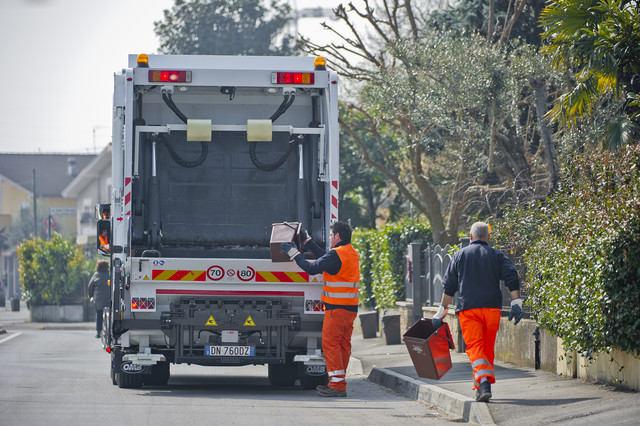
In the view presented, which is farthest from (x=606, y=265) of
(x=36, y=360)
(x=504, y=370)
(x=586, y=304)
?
(x=36, y=360)

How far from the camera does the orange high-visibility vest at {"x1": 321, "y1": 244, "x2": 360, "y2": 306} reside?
10141mm

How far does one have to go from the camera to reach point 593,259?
9.05 metres

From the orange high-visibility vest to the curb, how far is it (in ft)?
3.66

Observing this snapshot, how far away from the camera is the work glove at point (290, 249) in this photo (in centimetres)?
971

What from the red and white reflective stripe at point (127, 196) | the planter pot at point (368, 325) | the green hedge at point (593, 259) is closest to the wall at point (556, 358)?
the green hedge at point (593, 259)

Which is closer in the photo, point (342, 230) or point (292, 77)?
point (342, 230)

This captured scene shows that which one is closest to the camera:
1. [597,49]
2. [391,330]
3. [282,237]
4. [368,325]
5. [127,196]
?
[282,237]

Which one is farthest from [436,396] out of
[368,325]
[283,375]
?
[368,325]

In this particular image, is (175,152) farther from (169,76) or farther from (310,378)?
(310,378)

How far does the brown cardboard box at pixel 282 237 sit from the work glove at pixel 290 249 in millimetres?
45

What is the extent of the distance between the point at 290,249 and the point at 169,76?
83.1 inches

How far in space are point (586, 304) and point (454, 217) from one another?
9.95 m

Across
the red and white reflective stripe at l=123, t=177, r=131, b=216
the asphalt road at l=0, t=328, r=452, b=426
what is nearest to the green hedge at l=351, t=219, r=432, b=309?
the asphalt road at l=0, t=328, r=452, b=426

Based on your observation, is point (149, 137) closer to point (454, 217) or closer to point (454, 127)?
point (454, 127)
